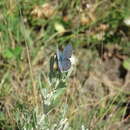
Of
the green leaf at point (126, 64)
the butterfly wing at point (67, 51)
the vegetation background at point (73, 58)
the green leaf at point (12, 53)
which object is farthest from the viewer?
the green leaf at point (126, 64)

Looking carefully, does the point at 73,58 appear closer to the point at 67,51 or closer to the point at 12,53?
the point at 12,53

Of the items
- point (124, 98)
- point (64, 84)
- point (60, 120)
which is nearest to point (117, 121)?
point (124, 98)

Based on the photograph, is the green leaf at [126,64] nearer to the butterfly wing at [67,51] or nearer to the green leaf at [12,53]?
the green leaf at [12,53]

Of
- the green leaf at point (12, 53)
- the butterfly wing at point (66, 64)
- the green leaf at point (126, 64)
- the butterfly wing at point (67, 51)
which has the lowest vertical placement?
the green leaf at point (126, 64)

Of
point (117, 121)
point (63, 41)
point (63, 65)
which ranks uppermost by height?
point (63, 65)

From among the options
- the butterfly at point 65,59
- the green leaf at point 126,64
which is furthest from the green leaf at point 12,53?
the butterfly at point 65,59

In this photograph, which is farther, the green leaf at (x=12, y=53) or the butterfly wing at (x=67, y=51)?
the green leaf at (x=12, y=53)

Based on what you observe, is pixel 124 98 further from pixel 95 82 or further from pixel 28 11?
pixel 28 11

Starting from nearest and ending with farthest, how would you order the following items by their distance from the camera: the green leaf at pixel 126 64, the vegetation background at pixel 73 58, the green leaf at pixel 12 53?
the vegetation background at pixel 73 58 → the green leaf at pixel 12 53 → the green leaf at pixel 126 64
